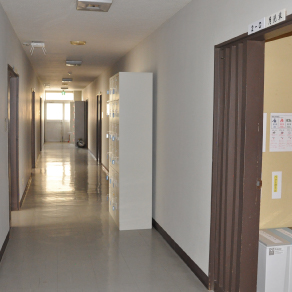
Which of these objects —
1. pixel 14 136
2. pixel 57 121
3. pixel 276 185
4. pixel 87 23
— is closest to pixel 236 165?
pixel 276 185

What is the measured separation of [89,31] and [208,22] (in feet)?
8.91

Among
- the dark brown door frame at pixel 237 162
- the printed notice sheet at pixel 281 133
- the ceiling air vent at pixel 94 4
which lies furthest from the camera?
the ceiling air vent at pixel 94 4

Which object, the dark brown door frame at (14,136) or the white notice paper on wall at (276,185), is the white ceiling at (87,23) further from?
the white notice paper on wall at (276,185)

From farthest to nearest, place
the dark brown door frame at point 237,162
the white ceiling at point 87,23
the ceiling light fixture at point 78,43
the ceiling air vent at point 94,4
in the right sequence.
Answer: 1. the ceiling light fixture at point 78,43
2. the white ceiling at point 87,23
3. the ceiling air vent at point 94,4
4. the dark brown door frame at point 237,162

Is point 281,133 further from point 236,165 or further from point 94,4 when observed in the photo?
point 94,4

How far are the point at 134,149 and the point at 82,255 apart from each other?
176 cm

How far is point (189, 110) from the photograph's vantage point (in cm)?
421

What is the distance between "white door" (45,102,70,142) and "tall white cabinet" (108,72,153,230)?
57.8ft

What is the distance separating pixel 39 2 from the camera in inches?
170

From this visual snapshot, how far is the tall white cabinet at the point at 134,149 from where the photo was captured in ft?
17.9

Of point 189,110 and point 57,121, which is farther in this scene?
point 57,121

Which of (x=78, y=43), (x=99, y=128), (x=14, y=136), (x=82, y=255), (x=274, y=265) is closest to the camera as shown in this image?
(x=274, y=265)

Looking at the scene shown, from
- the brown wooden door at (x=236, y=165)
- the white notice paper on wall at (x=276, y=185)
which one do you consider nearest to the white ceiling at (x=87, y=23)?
the brown wooden door at (x=236, y=165)

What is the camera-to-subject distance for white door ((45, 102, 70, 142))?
2242 centimetres
